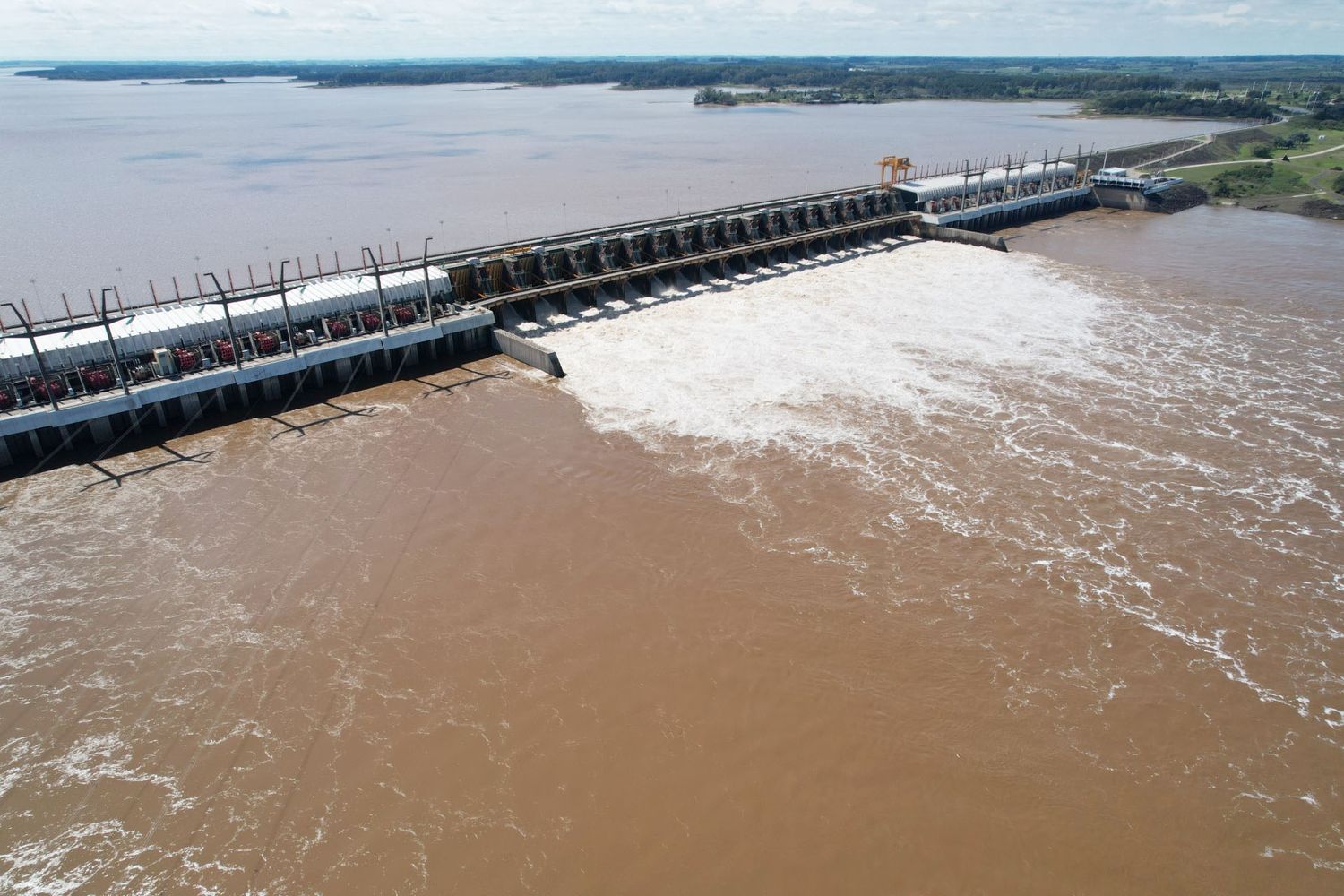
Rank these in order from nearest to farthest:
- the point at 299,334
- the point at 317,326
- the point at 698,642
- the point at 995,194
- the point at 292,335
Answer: the point at 698,642 → the point at 292,335 → the point at 299,334 → the point at 317,326 → the point at 995,194

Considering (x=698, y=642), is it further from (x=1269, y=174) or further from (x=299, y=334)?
(x=1269, y=174)

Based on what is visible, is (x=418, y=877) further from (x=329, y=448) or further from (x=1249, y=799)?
Result: (x=329, y=448)

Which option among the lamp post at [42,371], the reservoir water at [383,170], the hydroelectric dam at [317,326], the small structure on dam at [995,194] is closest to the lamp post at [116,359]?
the hydroelectric dam at [317,326]

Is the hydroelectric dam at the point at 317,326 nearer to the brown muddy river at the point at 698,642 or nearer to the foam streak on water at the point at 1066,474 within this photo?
the brown muddy river at the point at 698,642

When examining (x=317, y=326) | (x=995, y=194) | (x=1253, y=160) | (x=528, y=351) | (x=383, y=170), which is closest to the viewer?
(x=317, y=326)

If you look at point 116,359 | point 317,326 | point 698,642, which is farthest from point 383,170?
point 698,642

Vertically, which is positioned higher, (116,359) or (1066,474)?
(116,359)

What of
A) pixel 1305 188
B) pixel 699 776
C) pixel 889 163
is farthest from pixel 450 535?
pixel 1305 188
